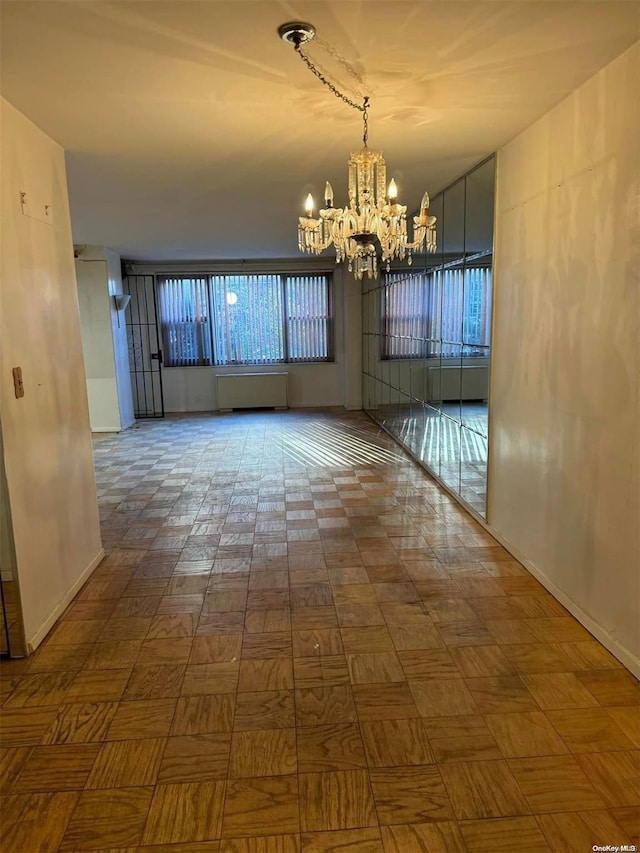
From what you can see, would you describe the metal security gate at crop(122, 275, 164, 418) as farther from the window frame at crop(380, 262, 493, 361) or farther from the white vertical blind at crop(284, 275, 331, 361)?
the window frame at crop(380, 262, 493, 361)

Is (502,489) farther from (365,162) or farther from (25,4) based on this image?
(25,4)

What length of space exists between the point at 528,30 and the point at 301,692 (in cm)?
254

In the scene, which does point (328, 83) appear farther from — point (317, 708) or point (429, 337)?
point (429, 337)

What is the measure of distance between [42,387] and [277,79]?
173 centimetres

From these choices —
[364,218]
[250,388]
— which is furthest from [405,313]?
[250,388]

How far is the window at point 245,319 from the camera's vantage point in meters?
8.71

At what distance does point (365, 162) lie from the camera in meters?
2.70

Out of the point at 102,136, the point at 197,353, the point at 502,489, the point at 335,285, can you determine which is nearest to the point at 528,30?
the point at 102,136

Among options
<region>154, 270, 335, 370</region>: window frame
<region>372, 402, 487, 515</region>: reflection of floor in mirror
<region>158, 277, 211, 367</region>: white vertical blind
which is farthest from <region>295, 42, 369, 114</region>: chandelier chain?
<region>158, 277, 211, 367</region>: white vertical blind

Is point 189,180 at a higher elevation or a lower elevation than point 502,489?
higher

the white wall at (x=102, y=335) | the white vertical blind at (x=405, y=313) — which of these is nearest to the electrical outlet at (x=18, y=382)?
the white vertical blind at (x=405, y=313)

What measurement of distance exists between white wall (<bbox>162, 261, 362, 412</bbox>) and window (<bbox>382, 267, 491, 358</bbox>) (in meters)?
1.93

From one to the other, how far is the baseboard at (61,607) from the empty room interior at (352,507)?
26mm

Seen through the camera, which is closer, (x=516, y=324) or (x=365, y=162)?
(x=365, y=162)
